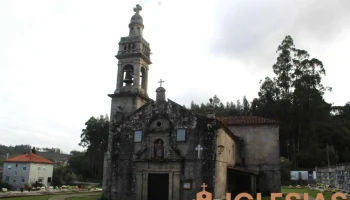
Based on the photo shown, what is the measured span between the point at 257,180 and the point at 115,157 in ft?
47.2


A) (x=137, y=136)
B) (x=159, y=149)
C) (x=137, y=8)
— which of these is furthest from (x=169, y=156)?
(x=137, y=8)

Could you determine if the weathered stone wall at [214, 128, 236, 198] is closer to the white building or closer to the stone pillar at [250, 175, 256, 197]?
the stone pillar at [250, 175, 256, 197]

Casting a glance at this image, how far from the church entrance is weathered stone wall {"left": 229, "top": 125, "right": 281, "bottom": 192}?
1144cm

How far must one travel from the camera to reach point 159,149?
24.8m

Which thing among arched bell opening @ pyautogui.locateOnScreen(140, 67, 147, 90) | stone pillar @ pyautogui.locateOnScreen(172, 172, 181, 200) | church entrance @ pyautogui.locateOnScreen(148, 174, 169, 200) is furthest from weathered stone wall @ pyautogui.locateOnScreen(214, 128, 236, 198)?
arched bell opening @ pyautogui.locateOnScreen(140, 67, 147, 90)

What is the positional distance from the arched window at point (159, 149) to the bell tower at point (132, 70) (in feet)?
24.6

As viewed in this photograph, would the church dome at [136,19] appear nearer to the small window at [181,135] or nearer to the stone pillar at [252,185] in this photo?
Result: the small window at [181,135]

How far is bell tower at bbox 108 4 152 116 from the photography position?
3192 cm

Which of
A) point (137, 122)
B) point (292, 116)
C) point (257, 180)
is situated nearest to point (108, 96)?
point (137, 122)

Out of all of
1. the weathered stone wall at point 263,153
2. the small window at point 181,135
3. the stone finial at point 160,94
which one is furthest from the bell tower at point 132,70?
the weathered stone wall at point 263,153

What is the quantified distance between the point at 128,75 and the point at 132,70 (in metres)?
0.66

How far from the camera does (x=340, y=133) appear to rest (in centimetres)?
6075

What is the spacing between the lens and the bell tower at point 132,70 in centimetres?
3192

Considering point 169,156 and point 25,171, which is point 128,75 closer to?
point 169,156
